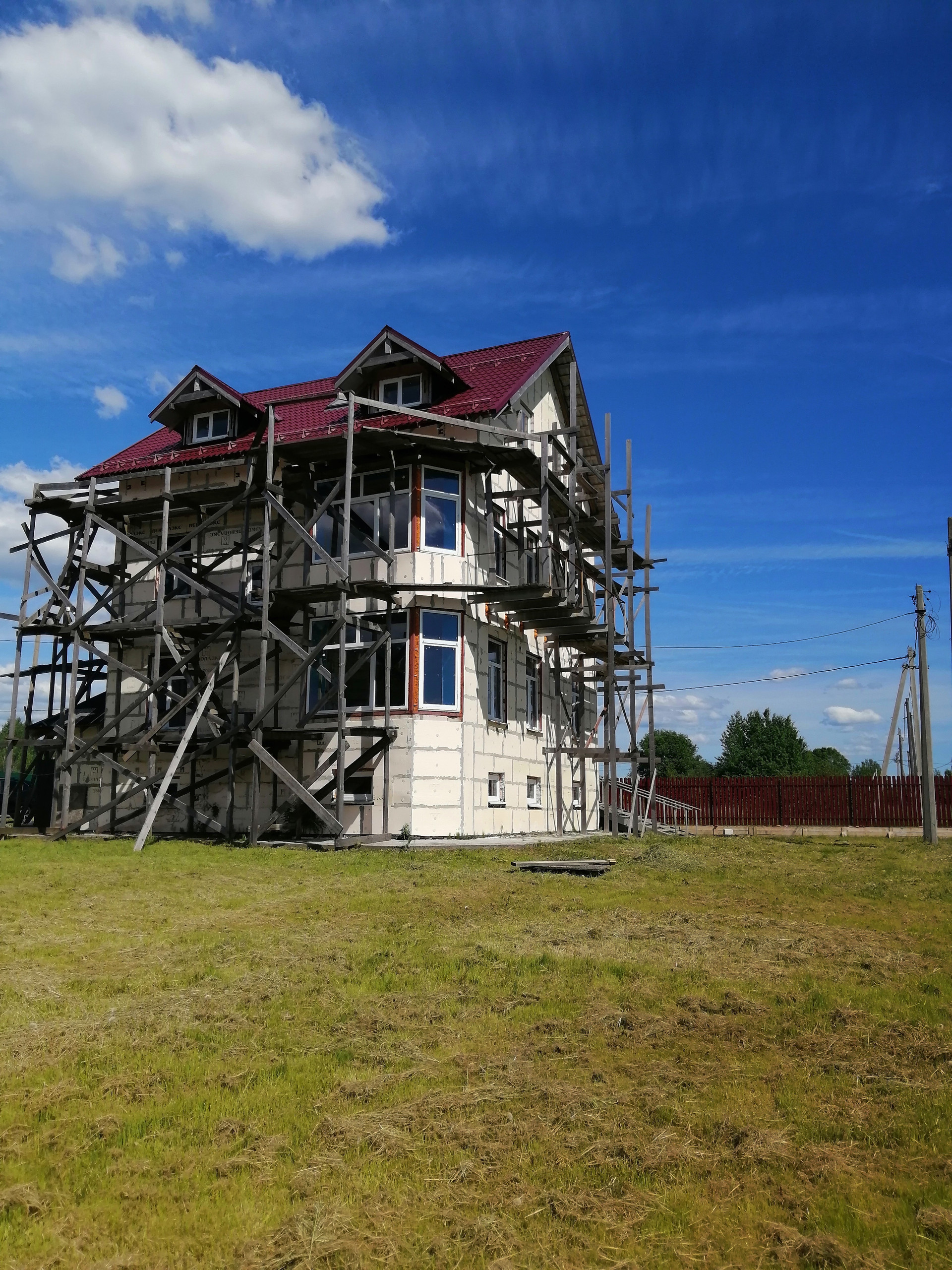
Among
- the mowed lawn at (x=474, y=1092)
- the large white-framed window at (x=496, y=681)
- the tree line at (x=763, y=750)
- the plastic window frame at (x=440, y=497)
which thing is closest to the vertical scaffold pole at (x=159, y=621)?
the plastic window frame at (x=440, y=497)

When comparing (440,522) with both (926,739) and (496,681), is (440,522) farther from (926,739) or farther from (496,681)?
(926,739)

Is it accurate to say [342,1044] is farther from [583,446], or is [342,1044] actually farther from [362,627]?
[583,446]

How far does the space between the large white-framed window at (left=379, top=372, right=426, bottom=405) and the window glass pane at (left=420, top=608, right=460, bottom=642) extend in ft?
18.1

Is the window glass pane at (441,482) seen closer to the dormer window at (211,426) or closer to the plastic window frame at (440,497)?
the plastic window frame at (440,497)

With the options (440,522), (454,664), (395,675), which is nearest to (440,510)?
(440,522)

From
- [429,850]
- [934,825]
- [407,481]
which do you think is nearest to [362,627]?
[407,481]

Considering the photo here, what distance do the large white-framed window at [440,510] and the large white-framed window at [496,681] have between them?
2.89m

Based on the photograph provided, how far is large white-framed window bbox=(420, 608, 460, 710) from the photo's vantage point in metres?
21.4

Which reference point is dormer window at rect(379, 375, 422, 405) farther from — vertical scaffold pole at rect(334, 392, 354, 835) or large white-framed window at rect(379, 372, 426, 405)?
vertical scaffold pole at rect(334, 392, 354, 835)

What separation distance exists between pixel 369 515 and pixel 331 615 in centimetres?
245

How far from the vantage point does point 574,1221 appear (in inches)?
155

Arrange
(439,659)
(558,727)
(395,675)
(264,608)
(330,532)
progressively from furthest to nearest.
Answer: (558,727)
(330,532)
(439,659)
(395,675)
(264,608)

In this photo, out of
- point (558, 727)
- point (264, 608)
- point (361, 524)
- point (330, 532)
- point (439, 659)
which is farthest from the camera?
point (558, 727)

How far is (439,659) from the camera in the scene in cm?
2170
